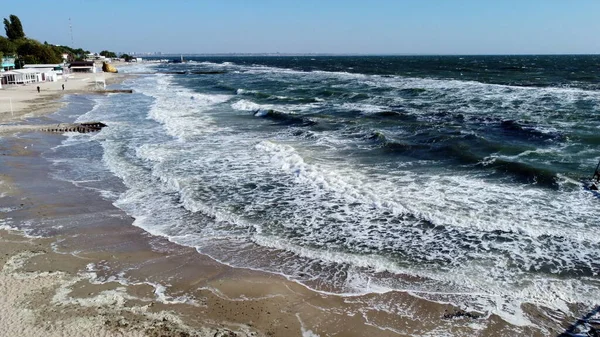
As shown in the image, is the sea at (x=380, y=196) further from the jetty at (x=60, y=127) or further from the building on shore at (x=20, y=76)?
the building on shore at (x=20, y=76)

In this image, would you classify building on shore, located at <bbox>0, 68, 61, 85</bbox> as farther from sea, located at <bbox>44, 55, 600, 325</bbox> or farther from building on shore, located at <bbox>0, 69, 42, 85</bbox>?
sea, located at <bbox>44, 55, 600, 325</bbox>

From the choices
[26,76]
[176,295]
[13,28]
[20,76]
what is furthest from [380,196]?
[13,28]

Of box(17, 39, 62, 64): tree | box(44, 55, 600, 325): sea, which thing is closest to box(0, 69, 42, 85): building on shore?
box(17, 39, 62, 64): tree

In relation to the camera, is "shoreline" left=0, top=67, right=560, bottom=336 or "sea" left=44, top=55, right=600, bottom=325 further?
"sea" left=44, top=55, right=600, bottom=325

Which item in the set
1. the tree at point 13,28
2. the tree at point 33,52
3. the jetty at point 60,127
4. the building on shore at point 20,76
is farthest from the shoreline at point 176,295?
the tree at point 13,28

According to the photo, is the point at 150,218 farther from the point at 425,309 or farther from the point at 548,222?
the point at 548,222

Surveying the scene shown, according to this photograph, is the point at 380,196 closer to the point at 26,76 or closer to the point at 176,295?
the point at 176,295
